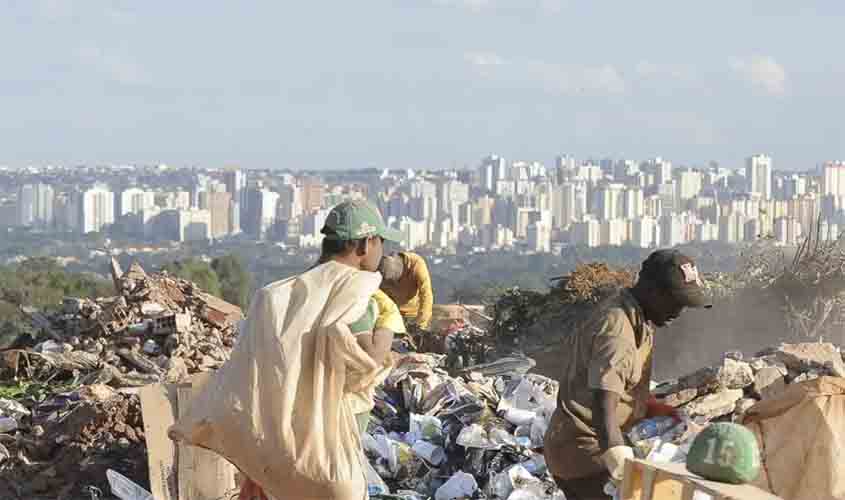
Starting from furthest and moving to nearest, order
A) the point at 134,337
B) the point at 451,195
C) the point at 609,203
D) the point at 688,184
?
the point at 451,195
the point at 609,203
the point at 688,184
the point at 134,337

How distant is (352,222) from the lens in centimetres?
458

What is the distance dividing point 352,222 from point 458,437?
4.01 metres

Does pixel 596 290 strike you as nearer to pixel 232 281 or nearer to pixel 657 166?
pixel 232 281

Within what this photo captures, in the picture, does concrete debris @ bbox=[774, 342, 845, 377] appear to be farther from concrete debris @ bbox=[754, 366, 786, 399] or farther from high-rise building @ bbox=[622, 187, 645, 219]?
high-rise building @ bbox=[622, 187, 645, 219]

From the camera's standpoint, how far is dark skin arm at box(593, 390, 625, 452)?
4.23 m

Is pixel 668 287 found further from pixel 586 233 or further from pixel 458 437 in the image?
pixel 586 233

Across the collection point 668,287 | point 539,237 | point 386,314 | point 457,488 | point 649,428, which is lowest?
point 539,237

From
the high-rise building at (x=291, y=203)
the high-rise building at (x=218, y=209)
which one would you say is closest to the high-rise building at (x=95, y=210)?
the high-rise building at (x=218, y=209)

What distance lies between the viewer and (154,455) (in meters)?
7.71

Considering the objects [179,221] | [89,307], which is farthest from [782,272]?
[179,221]

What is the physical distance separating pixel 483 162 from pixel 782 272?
107 m

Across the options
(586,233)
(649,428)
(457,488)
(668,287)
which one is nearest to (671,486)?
(668,287)

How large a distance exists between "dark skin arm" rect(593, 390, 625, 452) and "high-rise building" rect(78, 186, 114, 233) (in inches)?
4148

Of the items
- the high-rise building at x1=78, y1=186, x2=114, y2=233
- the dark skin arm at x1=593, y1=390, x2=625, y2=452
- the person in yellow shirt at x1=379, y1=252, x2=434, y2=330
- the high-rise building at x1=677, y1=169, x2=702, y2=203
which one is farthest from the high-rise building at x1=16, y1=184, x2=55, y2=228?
the dark skin arm at x1=593, y1=390, x2=625, y2=452
